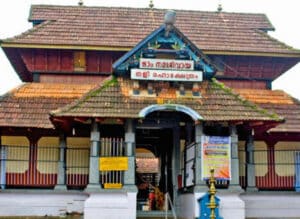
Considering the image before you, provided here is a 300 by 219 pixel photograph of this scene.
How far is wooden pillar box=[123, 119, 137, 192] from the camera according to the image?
16.1 m

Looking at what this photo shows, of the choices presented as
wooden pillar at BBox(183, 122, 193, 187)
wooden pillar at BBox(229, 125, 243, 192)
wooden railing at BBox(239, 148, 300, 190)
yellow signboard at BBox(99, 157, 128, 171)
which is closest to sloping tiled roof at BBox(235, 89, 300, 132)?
wooden railing at BBox(239, 148, 300, 190)

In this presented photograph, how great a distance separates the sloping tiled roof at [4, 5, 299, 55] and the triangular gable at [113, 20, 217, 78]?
3.50m

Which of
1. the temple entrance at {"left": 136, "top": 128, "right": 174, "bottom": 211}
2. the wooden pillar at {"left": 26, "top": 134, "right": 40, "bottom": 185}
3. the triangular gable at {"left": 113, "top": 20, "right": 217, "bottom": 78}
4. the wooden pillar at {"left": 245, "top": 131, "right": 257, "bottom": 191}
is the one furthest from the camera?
the temple entrance at {"left": 136, "top": 128, "right": 174, "bottom": 211}

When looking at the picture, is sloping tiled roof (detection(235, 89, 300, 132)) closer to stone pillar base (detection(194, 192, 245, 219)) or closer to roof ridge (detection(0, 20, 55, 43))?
stone pillar base (detection(194, 192, 245, 219))

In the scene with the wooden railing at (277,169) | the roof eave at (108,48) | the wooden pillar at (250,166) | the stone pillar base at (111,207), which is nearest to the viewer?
the stone pillar base at (111,207)

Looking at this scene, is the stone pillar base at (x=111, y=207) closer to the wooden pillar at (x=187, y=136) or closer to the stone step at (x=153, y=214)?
the stone step at (x=153, y=214)

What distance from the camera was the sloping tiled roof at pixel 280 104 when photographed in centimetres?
1878

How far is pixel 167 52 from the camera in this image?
55.7 feet

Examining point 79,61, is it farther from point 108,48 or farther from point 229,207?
point 229,207

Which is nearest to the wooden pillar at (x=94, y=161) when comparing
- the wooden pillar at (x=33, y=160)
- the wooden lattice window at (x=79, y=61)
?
the wooden pillar at (x=33, y=160)

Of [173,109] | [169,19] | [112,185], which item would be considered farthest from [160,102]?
[112,185]

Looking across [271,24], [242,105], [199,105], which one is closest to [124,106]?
[199,105]

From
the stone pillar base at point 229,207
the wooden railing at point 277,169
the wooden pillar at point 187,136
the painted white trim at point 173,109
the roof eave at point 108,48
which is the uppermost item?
the roof eave at point 108,48

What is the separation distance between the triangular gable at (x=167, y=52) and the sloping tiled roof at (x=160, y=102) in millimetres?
523
